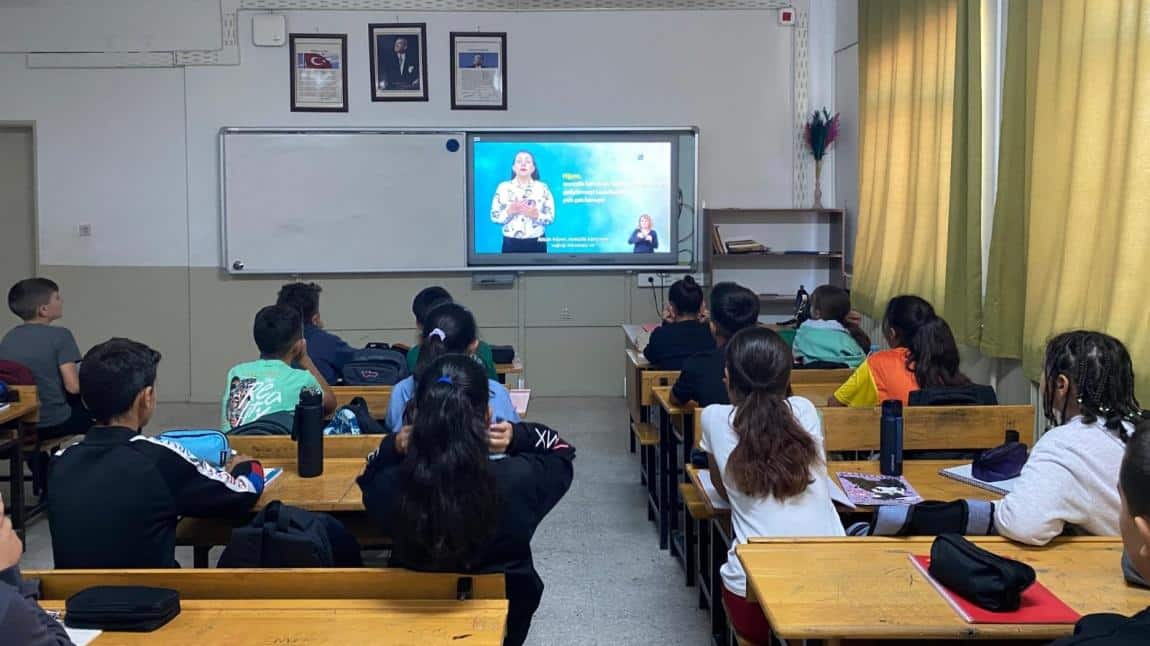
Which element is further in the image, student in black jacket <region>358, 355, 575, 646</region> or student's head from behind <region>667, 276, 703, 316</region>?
student's head from behind <region>667, 276, 703, 316</region>

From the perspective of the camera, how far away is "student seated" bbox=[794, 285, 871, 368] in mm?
5234

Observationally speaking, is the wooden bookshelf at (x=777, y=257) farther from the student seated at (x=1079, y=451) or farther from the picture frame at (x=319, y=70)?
the student seated at (x=1079, y=451)

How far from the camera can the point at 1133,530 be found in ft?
5.15

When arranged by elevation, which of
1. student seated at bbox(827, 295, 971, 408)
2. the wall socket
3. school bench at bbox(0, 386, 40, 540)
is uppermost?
the wall socket

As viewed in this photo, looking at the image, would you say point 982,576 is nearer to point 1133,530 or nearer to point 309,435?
point 1133,530

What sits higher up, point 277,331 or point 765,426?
point 277,331

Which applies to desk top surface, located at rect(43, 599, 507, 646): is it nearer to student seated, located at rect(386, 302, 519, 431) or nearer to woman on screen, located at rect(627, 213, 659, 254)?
student seated, located at rect(386, 302, 519, 431)

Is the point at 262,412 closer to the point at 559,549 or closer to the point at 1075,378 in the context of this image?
the point at 559,549

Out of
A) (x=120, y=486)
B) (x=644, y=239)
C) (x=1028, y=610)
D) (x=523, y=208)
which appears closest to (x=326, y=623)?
(x=120, y=486)

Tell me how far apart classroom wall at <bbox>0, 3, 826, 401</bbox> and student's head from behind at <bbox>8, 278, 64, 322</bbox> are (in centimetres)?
277

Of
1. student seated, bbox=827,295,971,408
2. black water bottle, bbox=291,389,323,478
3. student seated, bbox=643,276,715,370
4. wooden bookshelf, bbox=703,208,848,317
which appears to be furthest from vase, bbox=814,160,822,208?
black water bottle, bbox=291,389,323,478

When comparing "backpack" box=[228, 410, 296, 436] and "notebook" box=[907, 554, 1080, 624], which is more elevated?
"backpack" box=[228, 410, 296, 436]

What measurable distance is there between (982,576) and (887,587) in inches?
7.1

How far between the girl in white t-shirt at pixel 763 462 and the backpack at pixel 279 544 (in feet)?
3.29
